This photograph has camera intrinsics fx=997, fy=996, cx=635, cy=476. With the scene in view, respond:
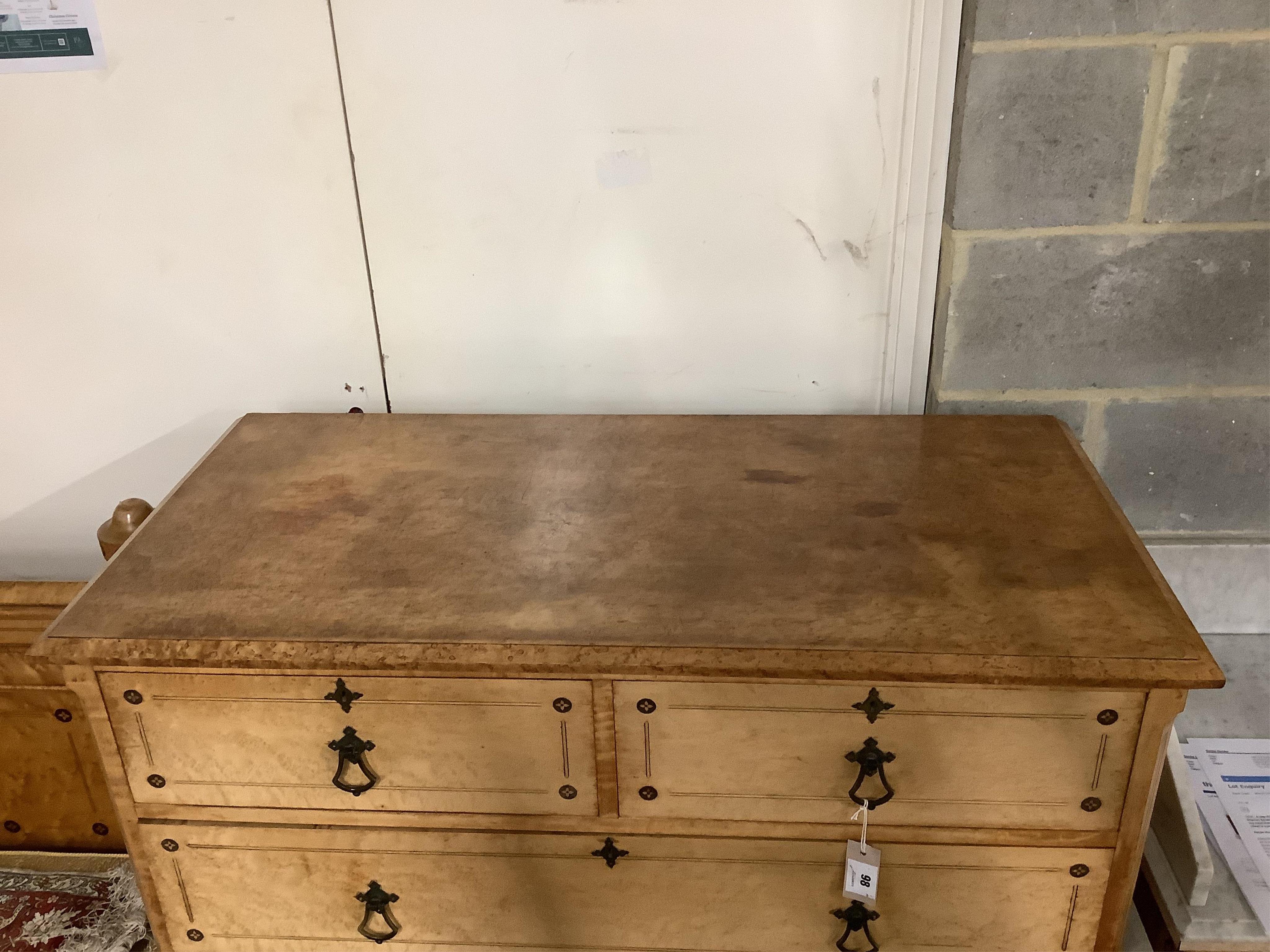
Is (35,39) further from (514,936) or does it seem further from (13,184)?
(514,936)

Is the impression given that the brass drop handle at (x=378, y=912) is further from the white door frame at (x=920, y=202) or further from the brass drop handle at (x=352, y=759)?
the white door frame at (x=920, y=202)

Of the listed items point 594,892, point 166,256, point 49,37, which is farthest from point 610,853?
point 49,37

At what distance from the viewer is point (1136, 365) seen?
4.40 ft

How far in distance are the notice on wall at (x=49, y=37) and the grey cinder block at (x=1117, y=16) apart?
1.14 metres

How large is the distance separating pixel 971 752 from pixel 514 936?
56cm

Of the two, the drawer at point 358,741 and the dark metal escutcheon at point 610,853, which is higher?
the drawer at point 358,741

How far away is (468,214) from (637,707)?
763 millimetres

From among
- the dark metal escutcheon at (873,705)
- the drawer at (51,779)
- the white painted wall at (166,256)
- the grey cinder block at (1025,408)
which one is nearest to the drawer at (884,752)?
the dark metal escutcheon at (873,705)

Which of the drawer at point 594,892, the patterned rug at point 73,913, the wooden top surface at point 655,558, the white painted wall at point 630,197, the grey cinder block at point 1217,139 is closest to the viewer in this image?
the wooden top surface at point 655,558

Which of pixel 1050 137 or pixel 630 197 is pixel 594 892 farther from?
pixel 1050 137

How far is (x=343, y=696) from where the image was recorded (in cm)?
99

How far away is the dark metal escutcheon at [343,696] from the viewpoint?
3.25 feet

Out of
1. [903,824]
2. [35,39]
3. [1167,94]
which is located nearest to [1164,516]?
[1167,94]

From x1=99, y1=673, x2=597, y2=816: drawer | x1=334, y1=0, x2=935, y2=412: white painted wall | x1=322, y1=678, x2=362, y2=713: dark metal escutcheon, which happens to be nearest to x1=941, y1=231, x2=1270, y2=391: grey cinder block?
x1=334, y1=0, x2=935, y2=412: white painted wall
